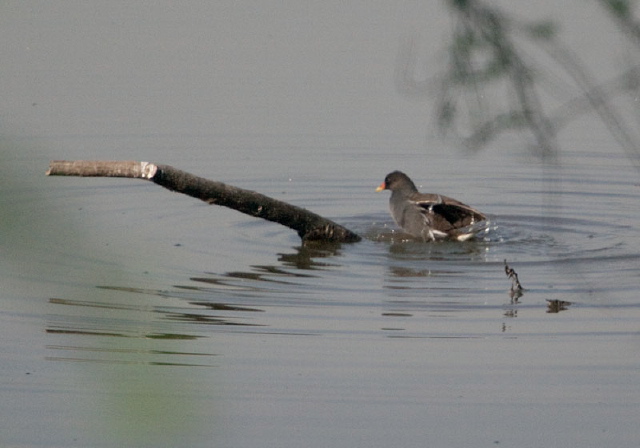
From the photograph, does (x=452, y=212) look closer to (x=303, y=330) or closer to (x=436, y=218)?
(x=436, y=218)

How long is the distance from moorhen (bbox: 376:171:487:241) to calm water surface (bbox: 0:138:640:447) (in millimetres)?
197

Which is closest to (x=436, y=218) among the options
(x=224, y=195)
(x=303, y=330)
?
(x=224, y=195)

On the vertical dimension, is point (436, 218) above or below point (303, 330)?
above

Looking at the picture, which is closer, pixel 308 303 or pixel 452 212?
pixel 308 303

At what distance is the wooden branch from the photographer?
7070mm

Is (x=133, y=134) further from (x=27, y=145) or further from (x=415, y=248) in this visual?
(x=27, y=145)

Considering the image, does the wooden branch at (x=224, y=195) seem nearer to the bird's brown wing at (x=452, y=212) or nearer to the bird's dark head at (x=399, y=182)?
the bird's brown wing at (x=452, y=212)

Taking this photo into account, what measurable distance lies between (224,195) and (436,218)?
2.34 metres

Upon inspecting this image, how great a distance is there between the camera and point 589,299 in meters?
7.51

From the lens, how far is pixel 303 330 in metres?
6.62

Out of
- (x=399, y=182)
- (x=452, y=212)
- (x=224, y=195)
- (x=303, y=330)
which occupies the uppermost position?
(x=399, y=182)

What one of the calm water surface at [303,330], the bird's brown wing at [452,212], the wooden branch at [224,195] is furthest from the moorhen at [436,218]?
the wooden branch at [224,195]

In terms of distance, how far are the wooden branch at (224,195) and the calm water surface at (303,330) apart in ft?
0.76

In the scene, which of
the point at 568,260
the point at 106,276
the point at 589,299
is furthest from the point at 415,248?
the point at 106,276
